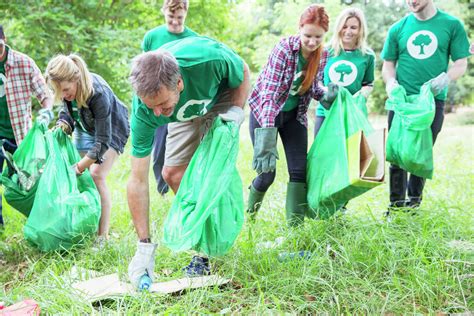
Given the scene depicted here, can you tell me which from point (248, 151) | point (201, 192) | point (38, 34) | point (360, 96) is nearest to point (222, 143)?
point (201, 192)

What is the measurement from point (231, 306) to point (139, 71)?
1.03 m

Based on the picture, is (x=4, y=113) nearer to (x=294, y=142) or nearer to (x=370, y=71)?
(x=294, y=142)

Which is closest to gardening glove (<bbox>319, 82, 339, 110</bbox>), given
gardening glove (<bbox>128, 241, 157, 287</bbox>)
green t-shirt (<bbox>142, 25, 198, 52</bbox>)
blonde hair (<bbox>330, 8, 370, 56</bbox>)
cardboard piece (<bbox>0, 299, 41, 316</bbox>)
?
blonde hair (<bbox>330, 8, 370, 56</bbox>)

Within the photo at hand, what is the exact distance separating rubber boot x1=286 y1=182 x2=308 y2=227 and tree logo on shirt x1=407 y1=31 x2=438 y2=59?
1.12m

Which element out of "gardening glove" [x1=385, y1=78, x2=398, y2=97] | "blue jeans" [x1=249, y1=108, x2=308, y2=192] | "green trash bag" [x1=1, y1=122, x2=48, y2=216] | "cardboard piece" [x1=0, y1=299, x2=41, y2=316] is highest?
"gardening glove" [x1=385, y1=78, x2=398, y2=97]

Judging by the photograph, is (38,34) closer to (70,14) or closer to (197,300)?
(70,14)

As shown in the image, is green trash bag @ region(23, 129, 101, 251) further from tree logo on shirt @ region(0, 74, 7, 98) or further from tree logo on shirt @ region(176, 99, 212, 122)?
tree logo on shirt @ region(176, 99, 212, 122)

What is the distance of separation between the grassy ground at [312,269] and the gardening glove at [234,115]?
0.65 metres

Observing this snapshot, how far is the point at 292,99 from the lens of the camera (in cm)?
268

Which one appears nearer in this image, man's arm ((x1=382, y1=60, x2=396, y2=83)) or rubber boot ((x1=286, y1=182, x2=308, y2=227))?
rubber boot ((x1=286, y1=182, x2=308, y2=227))

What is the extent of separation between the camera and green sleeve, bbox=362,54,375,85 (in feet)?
10.4

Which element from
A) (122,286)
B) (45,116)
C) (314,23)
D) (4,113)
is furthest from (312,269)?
(4,113)

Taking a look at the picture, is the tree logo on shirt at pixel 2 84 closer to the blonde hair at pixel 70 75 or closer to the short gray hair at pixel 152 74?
the blonde hair at pixel 70 75

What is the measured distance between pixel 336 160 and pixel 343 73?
0.91 metres
